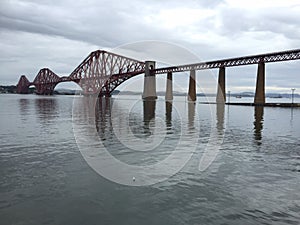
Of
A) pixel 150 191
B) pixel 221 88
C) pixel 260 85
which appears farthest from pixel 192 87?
pixel 150 191

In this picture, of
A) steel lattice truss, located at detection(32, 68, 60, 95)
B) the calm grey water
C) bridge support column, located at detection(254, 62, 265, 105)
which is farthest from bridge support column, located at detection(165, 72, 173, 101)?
the calm grey water

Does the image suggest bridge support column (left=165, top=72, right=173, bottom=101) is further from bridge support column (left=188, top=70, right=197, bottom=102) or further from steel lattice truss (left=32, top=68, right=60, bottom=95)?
steel lattice truss (left=32, top=68, right=60, bottom=95)

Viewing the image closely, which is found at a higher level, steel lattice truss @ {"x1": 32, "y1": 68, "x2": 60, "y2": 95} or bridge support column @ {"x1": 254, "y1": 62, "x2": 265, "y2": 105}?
steel lattice truss @ {"x1": 32, "y1": 68, "x2": 60, "y2": 95}

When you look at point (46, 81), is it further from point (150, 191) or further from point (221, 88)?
point (150, 191)

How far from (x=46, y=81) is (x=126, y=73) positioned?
2758 inches

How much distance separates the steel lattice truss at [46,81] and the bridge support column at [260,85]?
379ft

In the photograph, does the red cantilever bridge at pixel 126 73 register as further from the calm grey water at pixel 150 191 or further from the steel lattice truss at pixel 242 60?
the calm grey water at pixel 150 191

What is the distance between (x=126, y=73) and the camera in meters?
112

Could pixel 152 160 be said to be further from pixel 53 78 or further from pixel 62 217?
pixel 53 78

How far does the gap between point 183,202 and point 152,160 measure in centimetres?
439

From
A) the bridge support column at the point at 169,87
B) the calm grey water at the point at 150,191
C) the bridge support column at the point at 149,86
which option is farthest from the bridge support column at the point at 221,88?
the calm grey water at the point at 150,191

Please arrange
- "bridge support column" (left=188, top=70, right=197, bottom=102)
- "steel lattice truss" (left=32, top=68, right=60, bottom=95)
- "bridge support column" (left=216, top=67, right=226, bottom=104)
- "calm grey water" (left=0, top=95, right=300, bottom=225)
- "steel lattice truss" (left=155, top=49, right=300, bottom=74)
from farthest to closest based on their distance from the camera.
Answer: "steel lattice truss" (left=32, top=68, right=60, bottom=95) < "bridge support column" (left=188, top=70, right=197, bottom=102) < "bridge support column" (left=216, top=67, right=226, bottom=104) < "steel lattice truss" (left=155, top=49, right=300, bottom=74) < "calm grey water" (left=0, top=95, right=300, bottom=225)

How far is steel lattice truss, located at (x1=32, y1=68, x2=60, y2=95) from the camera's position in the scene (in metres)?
156

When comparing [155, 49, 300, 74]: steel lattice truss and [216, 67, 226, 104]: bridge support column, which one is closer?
[155, 49, 300, 74]: steel lattice truss
